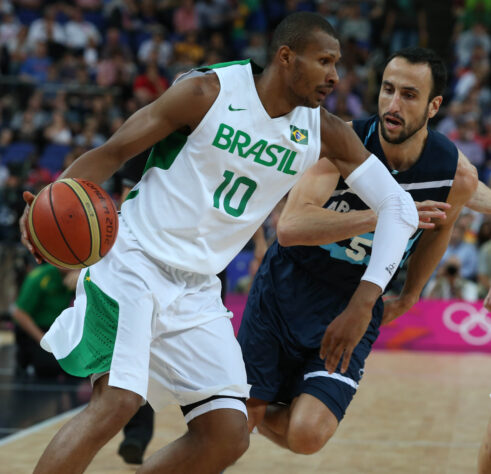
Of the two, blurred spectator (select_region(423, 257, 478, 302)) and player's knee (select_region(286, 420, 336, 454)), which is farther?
blurred spectator (select_region(423, 257, 478, 302))

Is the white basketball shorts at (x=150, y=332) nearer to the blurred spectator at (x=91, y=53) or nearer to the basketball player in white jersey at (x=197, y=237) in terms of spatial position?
the basketball player in white jersey at (x=197, y=237)

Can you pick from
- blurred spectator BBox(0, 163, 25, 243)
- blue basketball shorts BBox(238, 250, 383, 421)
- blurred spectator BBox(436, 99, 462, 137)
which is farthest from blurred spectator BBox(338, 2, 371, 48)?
blue basketball shorts BBox(238, 250, 383, 421)

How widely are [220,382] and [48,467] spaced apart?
67cm

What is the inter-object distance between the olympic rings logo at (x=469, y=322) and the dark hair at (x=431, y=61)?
607 centimetres

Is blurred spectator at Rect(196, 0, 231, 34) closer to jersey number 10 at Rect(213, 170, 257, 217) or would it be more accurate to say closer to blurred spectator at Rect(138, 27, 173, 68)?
blurred spectator at Rect(138, 27, 173, 68)

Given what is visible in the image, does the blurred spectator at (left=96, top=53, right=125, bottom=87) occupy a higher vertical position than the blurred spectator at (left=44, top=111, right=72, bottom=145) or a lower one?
higher

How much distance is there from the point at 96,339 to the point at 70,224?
431 mm

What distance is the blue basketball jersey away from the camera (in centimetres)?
A: 395

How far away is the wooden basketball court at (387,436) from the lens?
4.99 meters

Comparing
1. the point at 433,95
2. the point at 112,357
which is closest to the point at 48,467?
the point at 112,357

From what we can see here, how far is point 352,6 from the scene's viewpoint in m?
15.5

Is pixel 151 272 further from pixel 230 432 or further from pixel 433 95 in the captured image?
pixel 433 95

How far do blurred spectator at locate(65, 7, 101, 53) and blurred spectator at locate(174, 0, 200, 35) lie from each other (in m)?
1.58

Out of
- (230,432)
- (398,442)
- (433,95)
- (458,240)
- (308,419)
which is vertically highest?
(433,95)
